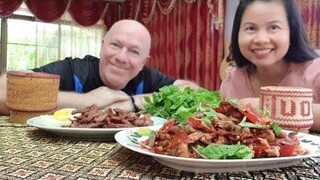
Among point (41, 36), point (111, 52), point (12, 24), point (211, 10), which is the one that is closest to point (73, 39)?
point (41, 36)

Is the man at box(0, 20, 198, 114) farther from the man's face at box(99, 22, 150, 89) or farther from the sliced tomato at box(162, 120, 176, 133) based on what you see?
the sliced tomato at box(162, 120, 176, 133)

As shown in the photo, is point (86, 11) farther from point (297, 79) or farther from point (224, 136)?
point (224, 136)

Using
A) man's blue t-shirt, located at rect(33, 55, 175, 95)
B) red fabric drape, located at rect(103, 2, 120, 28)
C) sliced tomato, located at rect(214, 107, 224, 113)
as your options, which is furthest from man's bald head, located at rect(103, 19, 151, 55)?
red fabric drape, located at rect(103, 2, 120, 28)

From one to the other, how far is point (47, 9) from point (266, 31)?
18.2 feet

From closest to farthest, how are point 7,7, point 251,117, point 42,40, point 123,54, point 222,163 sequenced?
1. point 222,163
2. point 251,117
3. point 123,54
4. point 7,7
5. point 42,40

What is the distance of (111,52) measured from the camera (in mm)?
1813

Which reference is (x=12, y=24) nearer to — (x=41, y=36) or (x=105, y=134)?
(x=41, y=36)

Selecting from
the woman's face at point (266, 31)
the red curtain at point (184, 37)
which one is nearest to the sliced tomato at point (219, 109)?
the woman's face at point (266, 31)

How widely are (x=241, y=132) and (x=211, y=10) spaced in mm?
4225

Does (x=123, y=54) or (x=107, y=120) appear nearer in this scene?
(x=107, y=120)

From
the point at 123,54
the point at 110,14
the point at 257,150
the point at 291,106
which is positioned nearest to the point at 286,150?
the point at 257,150

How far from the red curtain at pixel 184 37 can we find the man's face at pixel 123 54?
110 inches

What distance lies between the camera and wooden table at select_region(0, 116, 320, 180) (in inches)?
21.7

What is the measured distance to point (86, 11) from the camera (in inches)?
259
